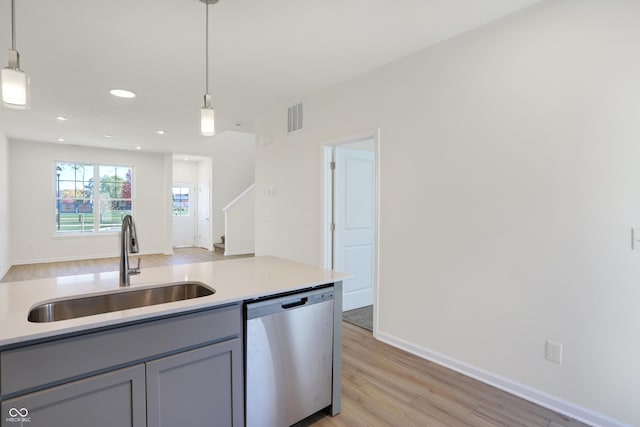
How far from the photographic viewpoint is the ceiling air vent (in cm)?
399

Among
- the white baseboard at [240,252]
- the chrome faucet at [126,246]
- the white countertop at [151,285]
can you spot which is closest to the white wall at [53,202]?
the white baseboard at [240,252]

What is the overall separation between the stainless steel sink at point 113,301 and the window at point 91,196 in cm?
683

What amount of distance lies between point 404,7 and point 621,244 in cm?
192

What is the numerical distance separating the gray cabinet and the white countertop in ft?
0.19

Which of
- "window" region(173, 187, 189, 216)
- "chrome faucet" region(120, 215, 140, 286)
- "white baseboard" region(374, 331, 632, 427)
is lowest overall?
"white baseboard" region(374, 331, 632, 427)

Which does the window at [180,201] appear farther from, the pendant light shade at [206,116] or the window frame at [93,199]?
the pendant light shade at [206,116]

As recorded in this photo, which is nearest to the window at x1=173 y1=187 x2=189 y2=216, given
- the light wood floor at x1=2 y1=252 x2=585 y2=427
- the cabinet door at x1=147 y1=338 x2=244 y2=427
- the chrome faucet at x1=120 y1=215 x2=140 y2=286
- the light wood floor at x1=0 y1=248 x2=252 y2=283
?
the light wood floor at x1=0 y1=248 x2=252 y2=283

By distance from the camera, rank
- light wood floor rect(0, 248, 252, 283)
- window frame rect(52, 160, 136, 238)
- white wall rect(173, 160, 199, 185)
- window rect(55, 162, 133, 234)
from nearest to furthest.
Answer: light wood floor rect(0, 248, 252, 283), window frame rect(52, 160, 136, 238), window rect(55, 162, 133, 234), white wall rect(173, 160, 199, 185)

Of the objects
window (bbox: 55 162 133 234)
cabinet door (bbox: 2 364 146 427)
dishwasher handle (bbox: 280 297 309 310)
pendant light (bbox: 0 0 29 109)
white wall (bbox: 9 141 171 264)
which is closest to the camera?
cabinet door (bbox: 2 364 146 427)

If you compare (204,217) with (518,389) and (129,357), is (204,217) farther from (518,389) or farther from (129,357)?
(518,389)

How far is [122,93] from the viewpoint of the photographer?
12.2 ft

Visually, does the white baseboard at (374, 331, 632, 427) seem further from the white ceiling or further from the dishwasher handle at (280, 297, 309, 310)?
the white ceiling

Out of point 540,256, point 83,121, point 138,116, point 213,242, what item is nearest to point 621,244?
point 540,256

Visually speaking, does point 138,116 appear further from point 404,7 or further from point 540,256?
→ point 540,256
